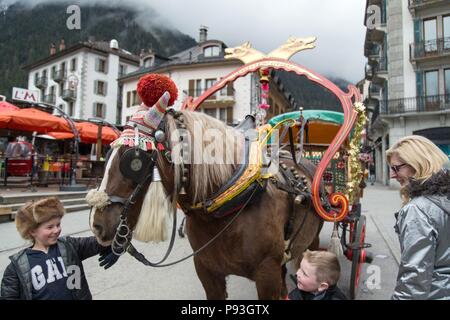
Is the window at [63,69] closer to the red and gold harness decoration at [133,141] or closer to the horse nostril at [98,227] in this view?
the red and gold harness decoration at [133,141]

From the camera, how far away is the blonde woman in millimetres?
1278

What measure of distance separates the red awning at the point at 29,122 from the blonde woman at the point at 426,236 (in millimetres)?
8192

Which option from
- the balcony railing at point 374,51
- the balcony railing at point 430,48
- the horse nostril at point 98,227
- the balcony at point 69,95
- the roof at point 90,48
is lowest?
the horse nostril at point 98,227

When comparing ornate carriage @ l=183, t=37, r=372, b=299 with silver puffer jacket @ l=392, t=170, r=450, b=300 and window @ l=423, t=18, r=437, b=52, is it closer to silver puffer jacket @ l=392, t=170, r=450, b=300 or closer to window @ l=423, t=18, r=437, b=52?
silver puffer jacket @ l=392, t=170, r=450, b=300

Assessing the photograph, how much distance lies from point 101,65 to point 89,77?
176cm

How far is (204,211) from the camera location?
1816 millimetres

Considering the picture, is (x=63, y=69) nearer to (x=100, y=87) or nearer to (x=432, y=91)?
(x=100, y=87)

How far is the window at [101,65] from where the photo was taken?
30411 mm

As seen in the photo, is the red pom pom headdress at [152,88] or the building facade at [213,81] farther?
the building facade at [213,81]

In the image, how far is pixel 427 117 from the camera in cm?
1772

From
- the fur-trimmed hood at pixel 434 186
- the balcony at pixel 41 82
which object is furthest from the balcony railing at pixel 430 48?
the balcony at pixel 41 82

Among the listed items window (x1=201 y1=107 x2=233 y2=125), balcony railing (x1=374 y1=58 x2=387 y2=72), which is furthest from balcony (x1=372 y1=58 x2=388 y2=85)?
window (x1=201 y1=107 x2=233 y2=125)

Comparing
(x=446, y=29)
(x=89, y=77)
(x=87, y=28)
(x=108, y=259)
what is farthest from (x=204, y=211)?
(x=89, y=77)
